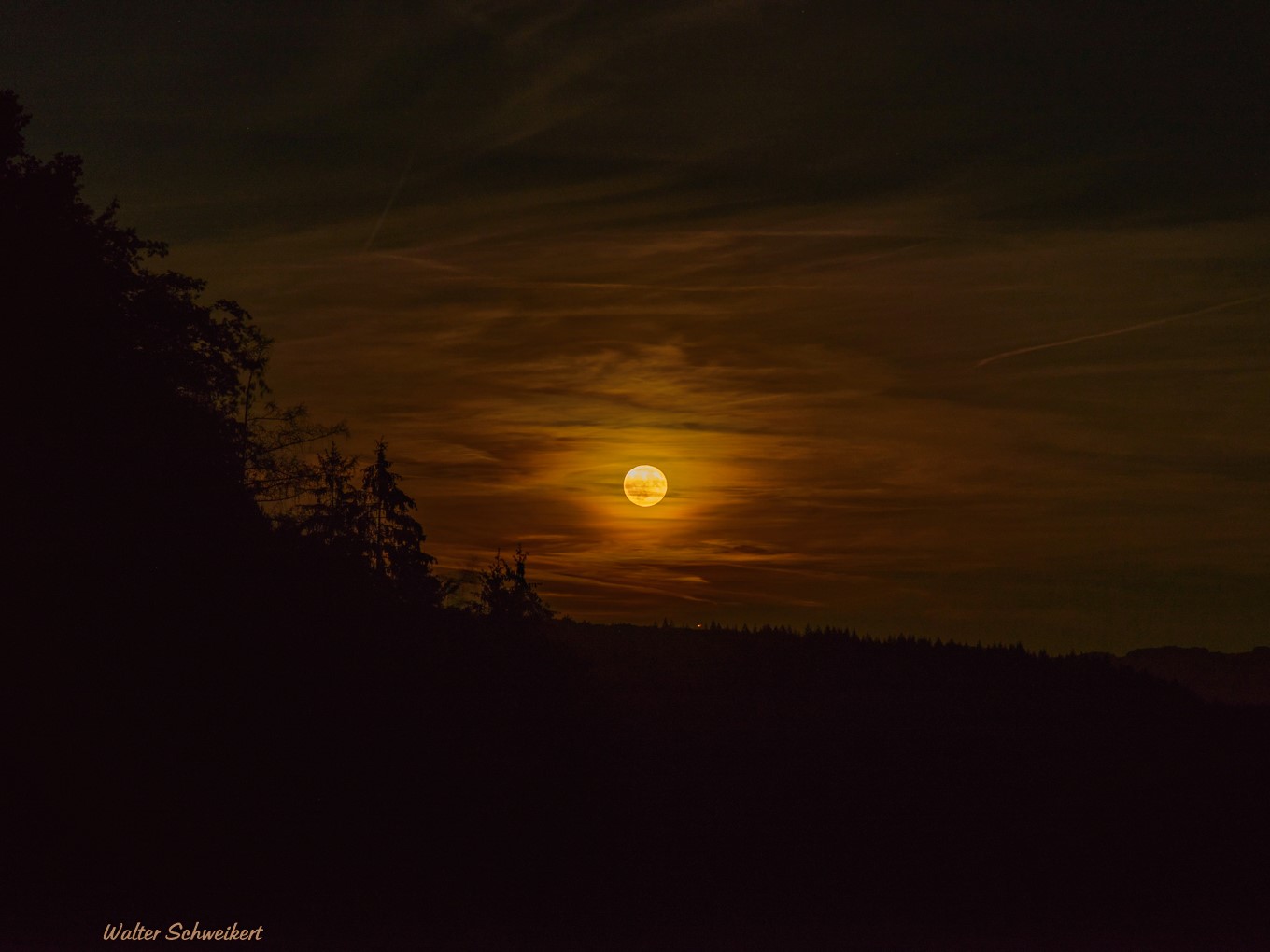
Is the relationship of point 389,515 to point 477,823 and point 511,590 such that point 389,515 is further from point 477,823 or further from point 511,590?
point 477,823

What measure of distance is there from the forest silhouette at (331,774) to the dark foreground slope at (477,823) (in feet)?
0.24

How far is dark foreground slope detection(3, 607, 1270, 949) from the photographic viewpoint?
20438 mm

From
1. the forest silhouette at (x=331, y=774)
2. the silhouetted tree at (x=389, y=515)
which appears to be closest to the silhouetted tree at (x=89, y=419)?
the forest silhouette at (x=331, y=774)

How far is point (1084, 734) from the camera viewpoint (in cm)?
4747

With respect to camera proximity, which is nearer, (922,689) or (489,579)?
(922,689)

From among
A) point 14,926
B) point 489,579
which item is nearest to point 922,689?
point 489,579

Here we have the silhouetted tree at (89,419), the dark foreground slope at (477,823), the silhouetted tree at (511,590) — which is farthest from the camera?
the silhouetted tree at (511,590)

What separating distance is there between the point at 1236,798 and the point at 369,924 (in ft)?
93.0

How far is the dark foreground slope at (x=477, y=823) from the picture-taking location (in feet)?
67.1

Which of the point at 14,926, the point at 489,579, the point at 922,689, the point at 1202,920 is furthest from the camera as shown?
the point at 489,579

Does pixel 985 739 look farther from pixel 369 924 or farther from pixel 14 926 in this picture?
pixel 14 926

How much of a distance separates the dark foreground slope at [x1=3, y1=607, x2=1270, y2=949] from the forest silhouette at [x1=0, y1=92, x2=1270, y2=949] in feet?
0.24

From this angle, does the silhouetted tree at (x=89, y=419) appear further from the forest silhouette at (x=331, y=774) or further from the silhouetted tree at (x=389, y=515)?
the silhouetted tree at (x=389, y=515)

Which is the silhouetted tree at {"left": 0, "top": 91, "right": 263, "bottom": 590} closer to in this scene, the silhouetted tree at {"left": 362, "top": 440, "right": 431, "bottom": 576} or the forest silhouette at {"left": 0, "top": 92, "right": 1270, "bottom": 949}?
the forest silhouette at {"left": 0, "top": 92, "right": 1270, "bottom": 949}
